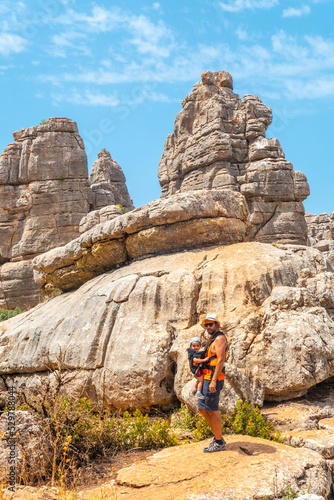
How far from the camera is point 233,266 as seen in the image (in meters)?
9.91

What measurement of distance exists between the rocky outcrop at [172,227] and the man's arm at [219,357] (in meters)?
5.65

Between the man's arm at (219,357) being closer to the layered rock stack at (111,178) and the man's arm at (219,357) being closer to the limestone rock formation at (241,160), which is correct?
the limestone rock formation at (241,160)

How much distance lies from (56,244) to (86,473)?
22145mm

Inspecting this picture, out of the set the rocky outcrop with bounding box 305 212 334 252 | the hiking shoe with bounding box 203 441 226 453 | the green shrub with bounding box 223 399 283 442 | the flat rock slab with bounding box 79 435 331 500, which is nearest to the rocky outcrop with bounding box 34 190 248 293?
the green shrub with bounding box 223 399 283 442

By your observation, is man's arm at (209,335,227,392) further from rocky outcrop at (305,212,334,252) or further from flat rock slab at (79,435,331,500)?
rocky outcrop at (305,212,334,252)

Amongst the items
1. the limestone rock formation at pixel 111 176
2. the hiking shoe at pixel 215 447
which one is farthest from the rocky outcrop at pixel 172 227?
the limestone rock formation at pixel 111 176

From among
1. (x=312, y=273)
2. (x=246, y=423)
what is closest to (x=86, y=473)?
(x=246, y=423)

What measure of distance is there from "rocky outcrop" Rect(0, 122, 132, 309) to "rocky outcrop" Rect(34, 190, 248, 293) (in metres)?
15.1

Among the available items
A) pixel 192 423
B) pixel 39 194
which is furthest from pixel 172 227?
pixel 39 194

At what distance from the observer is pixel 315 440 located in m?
6.68

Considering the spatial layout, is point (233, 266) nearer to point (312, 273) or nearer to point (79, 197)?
point (312, 273)

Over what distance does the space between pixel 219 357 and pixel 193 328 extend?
111 inches

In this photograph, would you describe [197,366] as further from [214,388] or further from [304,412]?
[304,412]

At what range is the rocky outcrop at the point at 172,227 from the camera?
11.7 meters
